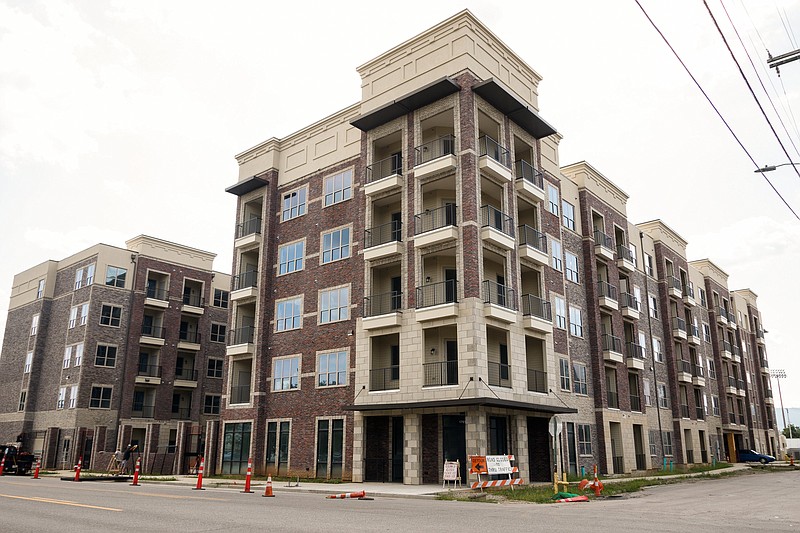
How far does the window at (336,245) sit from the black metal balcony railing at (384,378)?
22.8ft

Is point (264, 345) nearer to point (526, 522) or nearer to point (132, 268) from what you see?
point (132, 268)

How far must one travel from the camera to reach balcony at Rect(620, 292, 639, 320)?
147ft

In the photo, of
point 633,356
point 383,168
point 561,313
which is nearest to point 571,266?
point 561,313

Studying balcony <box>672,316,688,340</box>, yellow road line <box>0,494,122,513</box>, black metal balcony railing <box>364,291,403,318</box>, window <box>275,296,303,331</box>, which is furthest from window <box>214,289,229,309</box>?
yellow road line <box>0,494,122,513</box>

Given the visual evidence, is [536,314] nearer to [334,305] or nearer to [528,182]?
[528,182]

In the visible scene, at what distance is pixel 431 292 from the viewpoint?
100 feet

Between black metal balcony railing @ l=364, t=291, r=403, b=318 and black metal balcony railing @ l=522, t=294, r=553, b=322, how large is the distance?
6.64 m

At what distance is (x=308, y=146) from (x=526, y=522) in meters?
30.1

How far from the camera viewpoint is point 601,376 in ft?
130

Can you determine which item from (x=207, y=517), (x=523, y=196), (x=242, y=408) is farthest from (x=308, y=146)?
(x=207, y=517)

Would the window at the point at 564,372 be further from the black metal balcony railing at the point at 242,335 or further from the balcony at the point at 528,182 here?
the black metal balcony railing at the point at 242,335

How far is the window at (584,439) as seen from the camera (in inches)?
1449

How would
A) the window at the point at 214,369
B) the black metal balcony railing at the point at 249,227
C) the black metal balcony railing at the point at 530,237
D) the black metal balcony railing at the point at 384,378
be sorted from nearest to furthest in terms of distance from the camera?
the black metal balcony railing at the point at 384,378, the black metal balcony railing at the point at 530,237, the black metal balcony railing at the point at 249,227, the window at the point at 214,369

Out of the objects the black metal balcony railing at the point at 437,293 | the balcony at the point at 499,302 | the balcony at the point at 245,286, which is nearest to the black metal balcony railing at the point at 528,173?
the balcony at the point at 499,302
